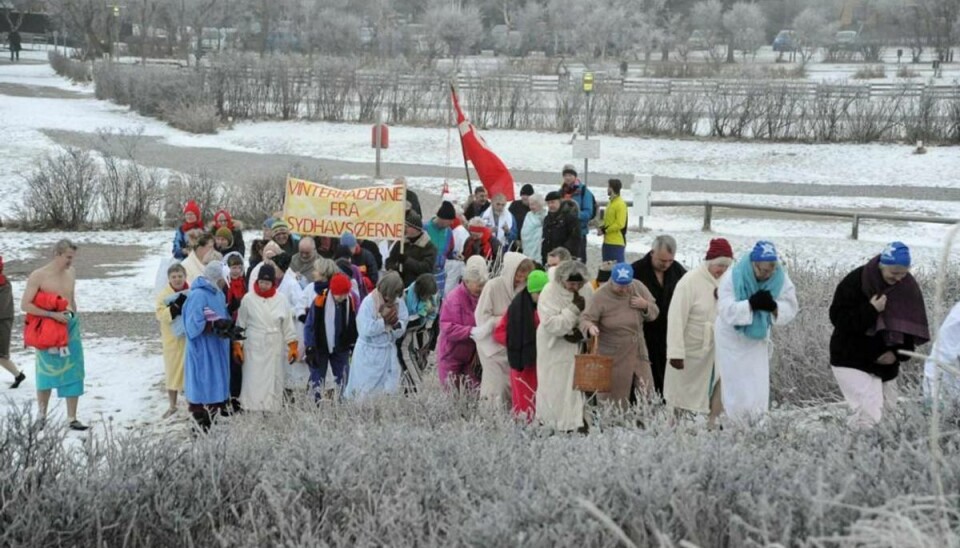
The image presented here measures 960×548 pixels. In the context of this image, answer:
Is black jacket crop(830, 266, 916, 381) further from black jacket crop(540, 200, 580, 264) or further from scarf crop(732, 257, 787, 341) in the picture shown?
black jacket crop(540, 200, 580, 264)

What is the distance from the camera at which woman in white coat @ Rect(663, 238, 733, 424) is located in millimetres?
8234

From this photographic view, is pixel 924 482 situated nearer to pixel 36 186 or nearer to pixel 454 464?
pixel 454 464

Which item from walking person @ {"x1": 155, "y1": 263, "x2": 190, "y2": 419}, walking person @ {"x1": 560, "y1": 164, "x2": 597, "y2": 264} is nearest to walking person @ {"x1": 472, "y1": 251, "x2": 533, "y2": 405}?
walking person @ {"x1": 155, "y1": 263, "x2": 190, "y2": 419}

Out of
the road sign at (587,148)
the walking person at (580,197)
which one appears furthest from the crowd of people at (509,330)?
the road sign at (587,148)

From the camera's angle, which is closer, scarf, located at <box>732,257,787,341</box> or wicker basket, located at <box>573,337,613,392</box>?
scarf, located at <box>732,257,787,341</box>

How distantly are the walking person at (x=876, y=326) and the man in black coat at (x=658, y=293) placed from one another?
1631 millimetres

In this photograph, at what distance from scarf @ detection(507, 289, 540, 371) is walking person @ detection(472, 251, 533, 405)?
0.30m

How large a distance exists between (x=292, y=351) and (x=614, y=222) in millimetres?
6536

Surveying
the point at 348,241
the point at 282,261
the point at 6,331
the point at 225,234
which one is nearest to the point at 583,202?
the point at 348,241

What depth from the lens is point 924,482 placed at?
479cm

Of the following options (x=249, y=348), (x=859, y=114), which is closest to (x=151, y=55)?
(x=859, y=114)

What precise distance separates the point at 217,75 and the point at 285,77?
7.69 feet

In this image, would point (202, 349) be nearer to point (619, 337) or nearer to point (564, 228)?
point (619, 337)

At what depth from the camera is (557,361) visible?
8.23m
